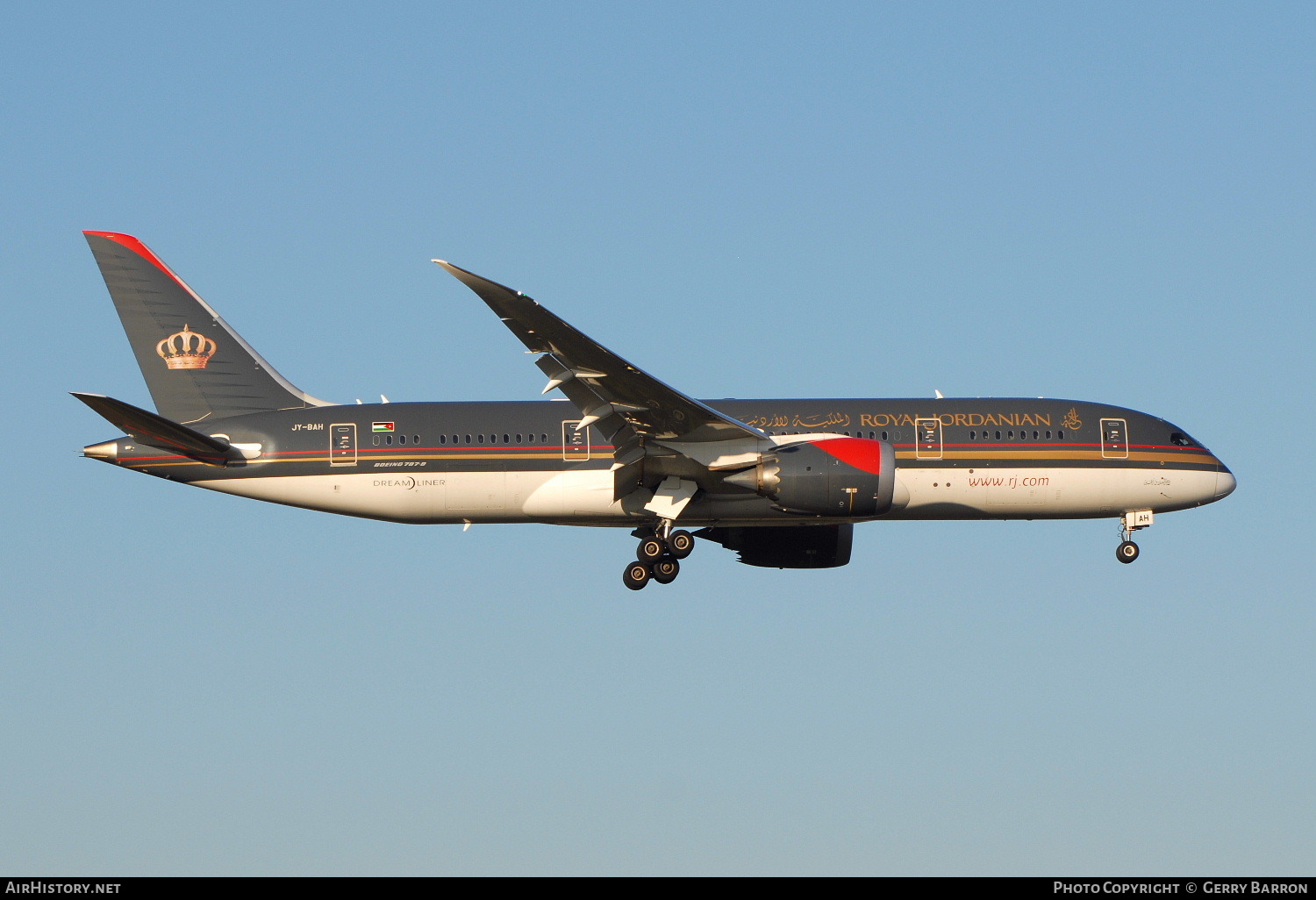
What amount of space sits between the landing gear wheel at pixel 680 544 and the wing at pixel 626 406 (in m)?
2.25

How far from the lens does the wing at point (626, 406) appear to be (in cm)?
3356

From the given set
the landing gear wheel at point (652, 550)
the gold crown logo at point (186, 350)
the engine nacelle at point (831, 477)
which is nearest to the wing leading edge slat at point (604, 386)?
the engine nacelle at point (831, 477)

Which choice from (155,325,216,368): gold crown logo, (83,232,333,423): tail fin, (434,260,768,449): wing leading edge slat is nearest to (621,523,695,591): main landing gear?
(434,260,768,449): wing leading edge slat

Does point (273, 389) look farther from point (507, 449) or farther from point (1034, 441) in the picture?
point (1034, 441)

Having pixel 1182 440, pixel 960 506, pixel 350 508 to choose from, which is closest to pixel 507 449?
pixel 350 508

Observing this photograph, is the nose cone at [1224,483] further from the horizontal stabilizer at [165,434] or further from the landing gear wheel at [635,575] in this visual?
the horizontal stabilizer at [165,434]

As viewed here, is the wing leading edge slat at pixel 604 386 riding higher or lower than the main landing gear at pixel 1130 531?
higher

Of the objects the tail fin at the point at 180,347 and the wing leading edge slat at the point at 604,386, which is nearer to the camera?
the wing leading edge slat at the point at 604,386

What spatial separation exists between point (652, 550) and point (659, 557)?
0.27 m

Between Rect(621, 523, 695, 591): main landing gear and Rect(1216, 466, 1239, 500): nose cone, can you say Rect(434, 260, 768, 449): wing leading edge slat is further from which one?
Rect(1216, 466, 1239, 500): nose cone

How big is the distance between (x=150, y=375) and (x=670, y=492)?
1416 cm
